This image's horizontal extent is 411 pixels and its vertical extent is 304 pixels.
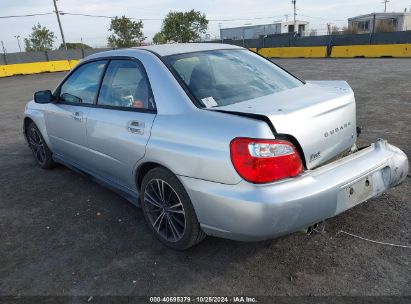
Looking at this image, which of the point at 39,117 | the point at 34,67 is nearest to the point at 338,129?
the point at 39,117

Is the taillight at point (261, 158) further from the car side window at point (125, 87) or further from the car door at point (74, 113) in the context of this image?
the car door at point (74, 113)

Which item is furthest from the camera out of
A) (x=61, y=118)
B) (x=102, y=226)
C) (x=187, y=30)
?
(x=187, y=30)

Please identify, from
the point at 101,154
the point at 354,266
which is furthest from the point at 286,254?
the point at 101,154

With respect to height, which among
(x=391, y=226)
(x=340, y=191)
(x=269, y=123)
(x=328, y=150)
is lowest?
(x=391, y=226)

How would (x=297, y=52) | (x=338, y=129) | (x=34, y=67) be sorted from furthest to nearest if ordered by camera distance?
(x=34, y=67) < (x=297, y=52) < (x=338, y=129)

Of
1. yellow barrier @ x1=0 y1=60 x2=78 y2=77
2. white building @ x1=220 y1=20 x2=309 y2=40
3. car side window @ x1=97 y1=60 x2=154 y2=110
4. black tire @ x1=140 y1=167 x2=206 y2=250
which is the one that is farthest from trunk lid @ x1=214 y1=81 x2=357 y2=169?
white building @ x1=220 y1=20 x2=309 y2=40

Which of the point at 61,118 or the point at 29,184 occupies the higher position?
the point at 61,118

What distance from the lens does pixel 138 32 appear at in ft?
176

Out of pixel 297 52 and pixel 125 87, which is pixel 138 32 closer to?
pixel 297 52

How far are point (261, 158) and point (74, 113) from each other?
2470 mm

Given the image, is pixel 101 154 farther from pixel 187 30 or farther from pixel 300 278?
pixel 187 30

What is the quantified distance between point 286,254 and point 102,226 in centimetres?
174

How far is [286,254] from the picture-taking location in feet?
9.27

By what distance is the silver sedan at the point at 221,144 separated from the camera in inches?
91.0
